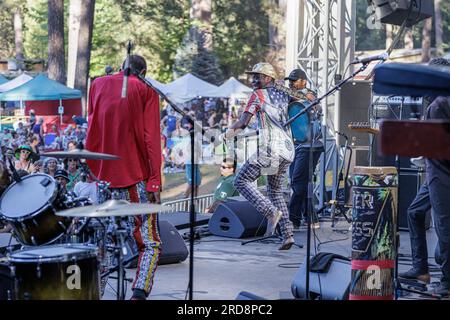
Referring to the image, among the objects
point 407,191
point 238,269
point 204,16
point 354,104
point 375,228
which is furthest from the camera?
point 204,16

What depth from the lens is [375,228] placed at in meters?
6.53

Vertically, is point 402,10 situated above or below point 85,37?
below

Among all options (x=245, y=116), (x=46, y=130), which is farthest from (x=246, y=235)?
(x=46, y=130)

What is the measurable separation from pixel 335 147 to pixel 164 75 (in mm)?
27816

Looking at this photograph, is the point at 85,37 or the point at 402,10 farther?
the point at 85,37

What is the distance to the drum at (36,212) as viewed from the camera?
5.95m

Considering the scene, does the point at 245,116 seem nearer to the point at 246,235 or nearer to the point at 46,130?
the point at 246,235

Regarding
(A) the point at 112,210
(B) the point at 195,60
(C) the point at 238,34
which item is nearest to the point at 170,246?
(A) the point at 112,210

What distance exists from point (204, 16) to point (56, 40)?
9.59 metres

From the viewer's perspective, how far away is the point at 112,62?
128 ft

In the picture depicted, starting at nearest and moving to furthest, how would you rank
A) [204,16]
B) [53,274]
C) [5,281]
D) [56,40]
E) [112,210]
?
1. [112,210]
2. [53,274]
3. [5,281]
4. [56,40]
5. [204,16]

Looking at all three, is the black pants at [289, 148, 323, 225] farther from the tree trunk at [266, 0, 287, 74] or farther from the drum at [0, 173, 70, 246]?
the tree trunk at [266, 0, 287, 74]

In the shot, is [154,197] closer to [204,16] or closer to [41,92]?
[41,92]

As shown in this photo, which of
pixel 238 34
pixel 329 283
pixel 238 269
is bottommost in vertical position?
pixel 238 269
